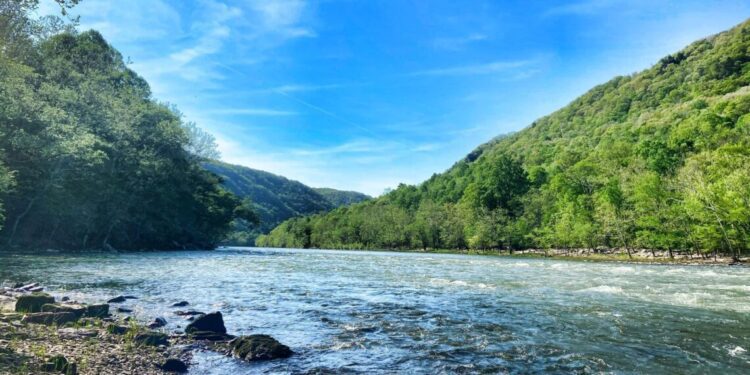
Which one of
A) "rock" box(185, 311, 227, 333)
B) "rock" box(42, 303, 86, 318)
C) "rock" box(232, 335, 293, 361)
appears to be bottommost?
"rock" box(232, 335, 293, 361)

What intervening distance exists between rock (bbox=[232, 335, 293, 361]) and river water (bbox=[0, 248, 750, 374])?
0.44 metres

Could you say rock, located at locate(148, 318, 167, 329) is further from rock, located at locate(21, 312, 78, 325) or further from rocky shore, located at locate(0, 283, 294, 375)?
rock, located at locate(21, 312, 78, 325)

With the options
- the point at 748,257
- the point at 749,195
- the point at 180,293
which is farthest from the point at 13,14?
the point at 748,257

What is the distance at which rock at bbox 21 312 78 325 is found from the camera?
500 inches

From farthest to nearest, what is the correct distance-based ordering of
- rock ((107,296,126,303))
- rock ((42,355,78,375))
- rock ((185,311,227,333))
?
rock ((107,296,126,303)), rock ((185,311,227,333)), rock ((42,355,78,375))

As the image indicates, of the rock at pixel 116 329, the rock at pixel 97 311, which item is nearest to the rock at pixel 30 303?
the rock at pixel 97 311

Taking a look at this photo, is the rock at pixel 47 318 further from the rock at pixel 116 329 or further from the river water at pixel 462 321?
the river water at pixel 462 321

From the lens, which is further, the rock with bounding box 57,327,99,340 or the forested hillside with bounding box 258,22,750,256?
the forested hillside with bounding box 258,22,750,256

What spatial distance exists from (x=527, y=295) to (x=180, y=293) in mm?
20002

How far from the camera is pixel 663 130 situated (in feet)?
422

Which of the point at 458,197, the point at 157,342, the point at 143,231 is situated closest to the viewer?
the point at 157,342

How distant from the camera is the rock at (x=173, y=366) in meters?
9.90

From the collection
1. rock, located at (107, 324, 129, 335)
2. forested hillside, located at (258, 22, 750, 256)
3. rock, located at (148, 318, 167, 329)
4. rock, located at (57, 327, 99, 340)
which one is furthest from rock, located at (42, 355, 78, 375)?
forested hillside, located at (258, 22, 750, 256)

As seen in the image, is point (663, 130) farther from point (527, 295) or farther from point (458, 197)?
point (527, 295)
